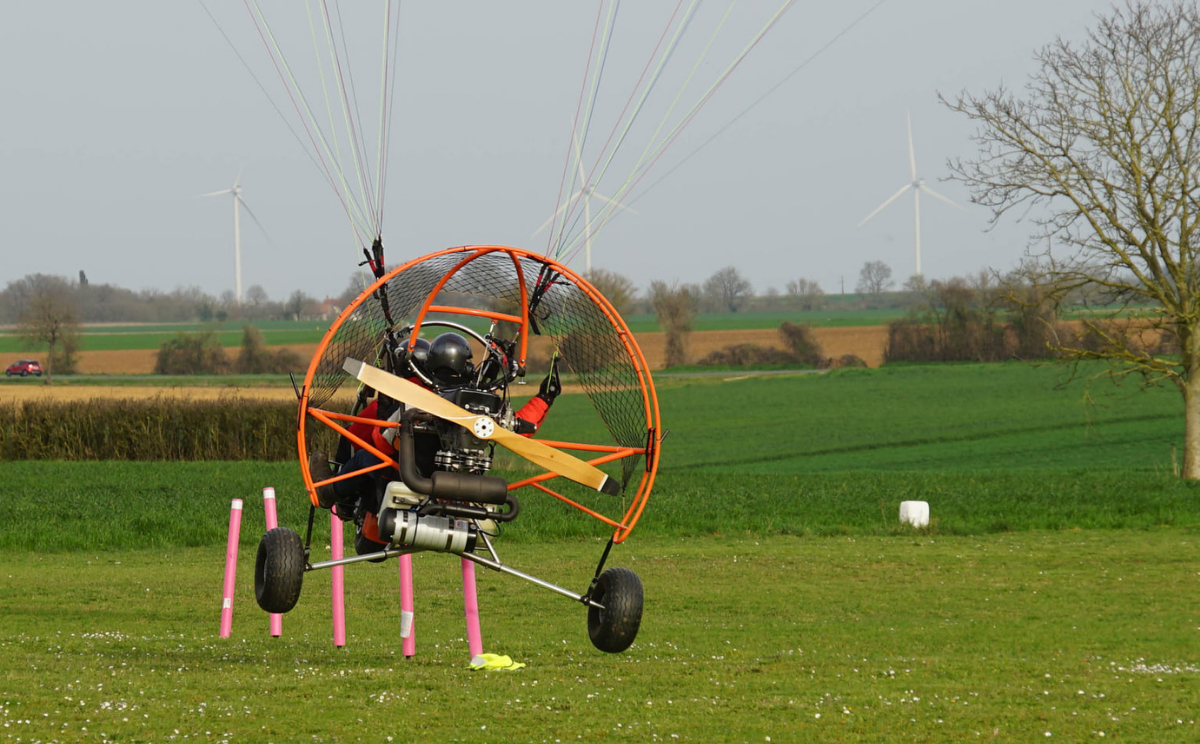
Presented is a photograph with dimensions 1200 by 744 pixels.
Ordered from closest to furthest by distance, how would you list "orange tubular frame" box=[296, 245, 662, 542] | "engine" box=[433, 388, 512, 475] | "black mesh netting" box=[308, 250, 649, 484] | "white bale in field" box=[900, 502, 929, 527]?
"orange tubular frame" box=[296, 245, 662, 542] → "engine" box=[433, 388, 512, 475] → "black mesh netting" box=[308, 250, 649, 484] → "white bale in field" box=[900, 502, 929, 527]

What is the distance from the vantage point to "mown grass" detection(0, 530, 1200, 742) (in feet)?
24.0

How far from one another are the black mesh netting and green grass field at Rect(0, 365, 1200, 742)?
1.87m

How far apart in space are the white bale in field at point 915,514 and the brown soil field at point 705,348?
2431 inches

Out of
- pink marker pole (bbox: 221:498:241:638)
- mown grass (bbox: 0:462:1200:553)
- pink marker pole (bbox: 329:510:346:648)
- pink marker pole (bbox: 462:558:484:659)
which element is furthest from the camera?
mown grass (bbox: 0:462:1200:553)

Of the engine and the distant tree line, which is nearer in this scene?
the engine

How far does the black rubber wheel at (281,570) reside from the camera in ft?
23.7

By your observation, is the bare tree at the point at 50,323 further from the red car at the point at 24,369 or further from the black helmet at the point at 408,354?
the black helmet at the point at 408,354

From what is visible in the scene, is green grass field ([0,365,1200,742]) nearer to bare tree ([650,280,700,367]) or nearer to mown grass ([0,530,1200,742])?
mown grass ([0,530,1200,742])

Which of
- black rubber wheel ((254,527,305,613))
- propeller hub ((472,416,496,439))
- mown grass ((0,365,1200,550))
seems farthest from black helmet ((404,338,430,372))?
mown grass ((0,365,1200,550))

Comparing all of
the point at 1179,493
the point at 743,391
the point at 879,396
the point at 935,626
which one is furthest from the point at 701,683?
the point at 743,391

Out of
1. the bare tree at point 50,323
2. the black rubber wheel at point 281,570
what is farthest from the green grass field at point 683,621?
the bare tree at point 50,323

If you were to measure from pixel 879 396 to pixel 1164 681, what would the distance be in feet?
171

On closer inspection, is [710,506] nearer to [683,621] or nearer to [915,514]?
[915,514]

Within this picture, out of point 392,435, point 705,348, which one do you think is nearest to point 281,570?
point 392,435
